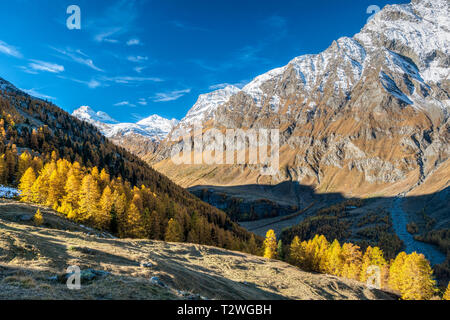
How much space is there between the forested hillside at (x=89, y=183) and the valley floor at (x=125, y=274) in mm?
8689

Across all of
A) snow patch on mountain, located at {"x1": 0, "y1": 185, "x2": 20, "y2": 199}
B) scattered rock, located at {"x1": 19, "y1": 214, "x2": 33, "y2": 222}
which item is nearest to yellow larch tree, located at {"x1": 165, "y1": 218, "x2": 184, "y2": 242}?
scattered rock, located at {"x1": 19, "y1": 214, "x2": 33, "y2": 222}

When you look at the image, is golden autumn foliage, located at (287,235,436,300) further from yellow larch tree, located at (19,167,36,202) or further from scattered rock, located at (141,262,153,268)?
yellow larch tree, located at (19,167,36,202)

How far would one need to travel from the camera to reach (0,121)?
8744cm

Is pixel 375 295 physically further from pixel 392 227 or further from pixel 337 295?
pixel 392 227

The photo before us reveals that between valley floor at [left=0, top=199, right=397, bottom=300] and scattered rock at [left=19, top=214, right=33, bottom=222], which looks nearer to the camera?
valley floor at [left=0, top=199, right=397, bottom=300]

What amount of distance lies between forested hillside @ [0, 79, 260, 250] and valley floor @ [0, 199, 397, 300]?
8.69m

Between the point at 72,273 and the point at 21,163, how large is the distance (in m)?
63.6

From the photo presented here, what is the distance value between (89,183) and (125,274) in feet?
119

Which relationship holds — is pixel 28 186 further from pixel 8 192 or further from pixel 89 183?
pixel 89 183

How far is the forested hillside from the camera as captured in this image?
50.8 metres

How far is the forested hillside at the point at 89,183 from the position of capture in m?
50.8

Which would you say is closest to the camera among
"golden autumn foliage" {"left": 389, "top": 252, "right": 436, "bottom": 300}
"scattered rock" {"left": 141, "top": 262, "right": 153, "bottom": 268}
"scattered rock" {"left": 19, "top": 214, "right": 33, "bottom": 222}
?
"scattered rock" {"left": 141, "top": 262, "right": 153, "bottom": 268}

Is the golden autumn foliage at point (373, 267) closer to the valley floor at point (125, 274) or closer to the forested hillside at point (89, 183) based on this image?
the valley floor at point (125, 274)

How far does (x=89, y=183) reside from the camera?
49.2 m
